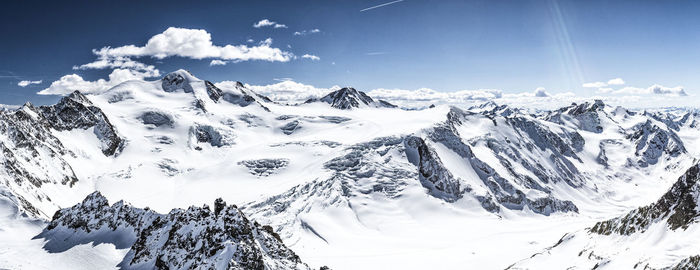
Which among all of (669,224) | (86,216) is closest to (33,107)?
(86,216)

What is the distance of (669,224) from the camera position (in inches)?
2749

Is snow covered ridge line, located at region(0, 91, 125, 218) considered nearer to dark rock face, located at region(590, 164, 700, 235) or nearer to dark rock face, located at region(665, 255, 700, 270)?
dark rock face, located at region(665, 255, 700, 270)

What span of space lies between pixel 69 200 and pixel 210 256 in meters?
129

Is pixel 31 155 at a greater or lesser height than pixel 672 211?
greater

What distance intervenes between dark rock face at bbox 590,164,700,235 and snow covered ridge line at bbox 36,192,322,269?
60884 millimetres

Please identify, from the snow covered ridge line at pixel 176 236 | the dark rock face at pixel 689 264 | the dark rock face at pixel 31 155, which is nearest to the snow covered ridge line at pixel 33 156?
the dark rock face at pixel 31 155

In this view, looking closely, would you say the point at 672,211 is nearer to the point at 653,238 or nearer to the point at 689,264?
the point at 653,238

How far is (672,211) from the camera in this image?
2800 inches

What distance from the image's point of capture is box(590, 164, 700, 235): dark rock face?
6831 centimetres

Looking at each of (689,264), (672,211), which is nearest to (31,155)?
(689,264)

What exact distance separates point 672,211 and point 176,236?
76.3 metres

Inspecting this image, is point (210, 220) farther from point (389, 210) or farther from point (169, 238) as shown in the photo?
point (389, 210)

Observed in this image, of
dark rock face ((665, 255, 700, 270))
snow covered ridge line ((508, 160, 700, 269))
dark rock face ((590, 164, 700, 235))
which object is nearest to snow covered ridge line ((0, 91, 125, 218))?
snow covered ridge line ((508, 160, 700, 269))

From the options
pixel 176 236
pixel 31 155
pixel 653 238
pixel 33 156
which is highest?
pixel 31 155
